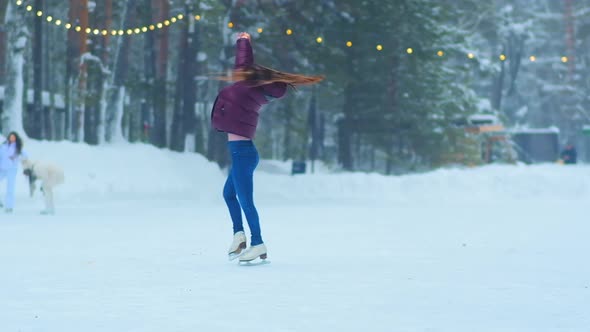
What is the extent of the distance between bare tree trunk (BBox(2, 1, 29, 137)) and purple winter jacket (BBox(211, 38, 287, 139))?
2134 cm

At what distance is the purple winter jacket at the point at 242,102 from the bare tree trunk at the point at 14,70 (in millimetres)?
21341

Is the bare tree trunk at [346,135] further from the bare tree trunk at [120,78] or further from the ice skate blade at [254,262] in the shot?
the ice skate blade at [254,262]

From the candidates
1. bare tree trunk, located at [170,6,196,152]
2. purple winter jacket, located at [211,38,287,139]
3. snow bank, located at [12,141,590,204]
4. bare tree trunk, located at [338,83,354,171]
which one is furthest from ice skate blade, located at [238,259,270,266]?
bare tree trunk, located at [338,83,354,171]

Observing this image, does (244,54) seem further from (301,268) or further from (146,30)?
(146,30)

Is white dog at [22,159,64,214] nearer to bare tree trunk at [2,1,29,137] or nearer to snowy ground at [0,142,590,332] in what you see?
snowy ground at [0,142,590,332]

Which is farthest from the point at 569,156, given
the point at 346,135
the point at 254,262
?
the point at 254,262

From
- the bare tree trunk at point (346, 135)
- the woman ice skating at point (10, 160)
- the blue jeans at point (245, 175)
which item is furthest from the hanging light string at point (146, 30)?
the blue jeans at point (245, 175)

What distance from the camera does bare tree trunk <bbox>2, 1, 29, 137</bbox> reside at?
32.0 metres

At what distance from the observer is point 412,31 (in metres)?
43.6

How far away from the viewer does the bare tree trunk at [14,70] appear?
32.0 meters

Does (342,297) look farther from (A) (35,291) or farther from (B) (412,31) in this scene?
(B) (412,31)

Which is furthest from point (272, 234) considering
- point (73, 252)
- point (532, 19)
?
point (532, 19)

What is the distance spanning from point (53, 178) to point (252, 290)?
502 inches

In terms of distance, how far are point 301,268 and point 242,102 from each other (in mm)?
1830
